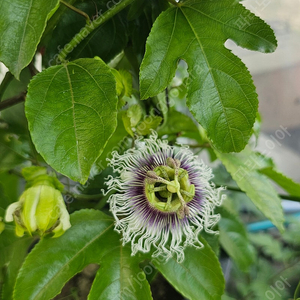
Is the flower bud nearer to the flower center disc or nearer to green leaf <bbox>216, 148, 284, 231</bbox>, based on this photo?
the flower center disc

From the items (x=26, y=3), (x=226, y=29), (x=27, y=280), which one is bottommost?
(x=27, y=280)

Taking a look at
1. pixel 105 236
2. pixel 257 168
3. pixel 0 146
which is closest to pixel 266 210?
pixel 257 168

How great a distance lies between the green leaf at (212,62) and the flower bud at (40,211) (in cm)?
21

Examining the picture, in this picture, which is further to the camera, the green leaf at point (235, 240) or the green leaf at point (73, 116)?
the green leaf at point (235, 240)

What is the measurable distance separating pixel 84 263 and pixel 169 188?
0.67 feet

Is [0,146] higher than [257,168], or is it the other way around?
[257,168]

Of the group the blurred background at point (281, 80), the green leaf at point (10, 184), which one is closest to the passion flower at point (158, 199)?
the green leaf at point (10, 184)

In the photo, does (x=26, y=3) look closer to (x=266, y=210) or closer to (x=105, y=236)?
→ (x=105, y=236)

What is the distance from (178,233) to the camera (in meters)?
0.60

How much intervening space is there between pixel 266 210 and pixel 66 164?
0.40m

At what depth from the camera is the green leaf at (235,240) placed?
3.29ft

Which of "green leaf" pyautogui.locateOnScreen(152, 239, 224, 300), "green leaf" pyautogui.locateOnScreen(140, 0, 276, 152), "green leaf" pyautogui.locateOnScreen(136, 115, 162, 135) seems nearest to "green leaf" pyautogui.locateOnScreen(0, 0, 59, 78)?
"green leaf" pyautogui.locateOnScreen(140, 0, 276, 152)

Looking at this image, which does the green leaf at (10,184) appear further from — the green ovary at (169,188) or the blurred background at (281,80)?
the blurred background at (281,80)

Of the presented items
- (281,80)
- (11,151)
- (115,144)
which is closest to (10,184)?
(11,151)
